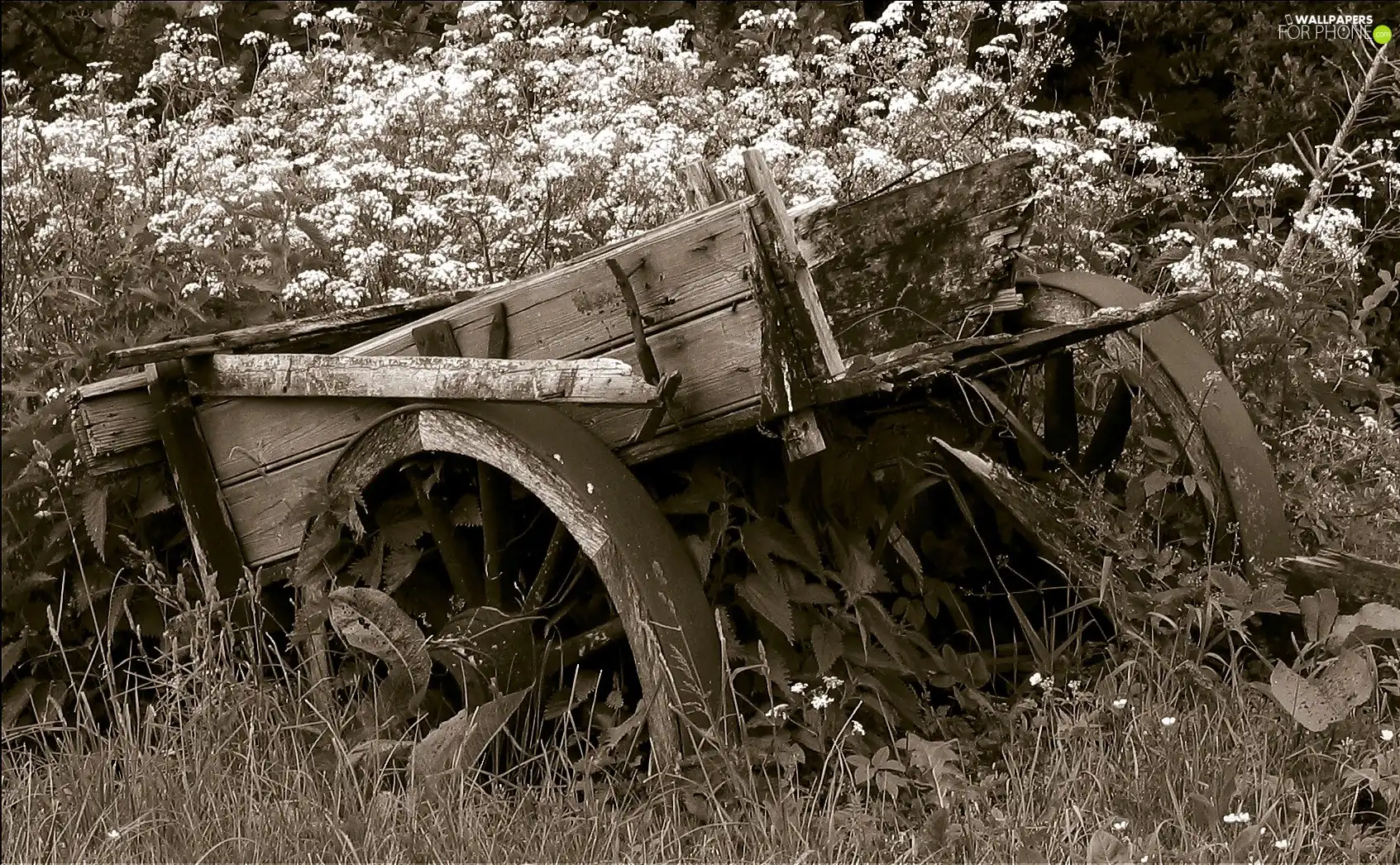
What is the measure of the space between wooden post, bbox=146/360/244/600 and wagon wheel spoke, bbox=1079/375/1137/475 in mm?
2223

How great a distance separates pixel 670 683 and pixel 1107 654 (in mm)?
1193

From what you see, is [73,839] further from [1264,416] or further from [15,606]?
[1264,416]

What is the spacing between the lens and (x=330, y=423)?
302cm

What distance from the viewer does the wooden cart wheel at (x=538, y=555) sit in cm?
261

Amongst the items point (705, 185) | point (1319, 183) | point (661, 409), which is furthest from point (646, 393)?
point (1319, 183)

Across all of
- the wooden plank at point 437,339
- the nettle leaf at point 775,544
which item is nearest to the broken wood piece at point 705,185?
the wooden plank at point 437,339

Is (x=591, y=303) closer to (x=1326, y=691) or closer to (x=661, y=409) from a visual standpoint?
(x=661, y=409)

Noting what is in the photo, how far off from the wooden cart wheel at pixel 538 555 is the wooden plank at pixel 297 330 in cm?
42

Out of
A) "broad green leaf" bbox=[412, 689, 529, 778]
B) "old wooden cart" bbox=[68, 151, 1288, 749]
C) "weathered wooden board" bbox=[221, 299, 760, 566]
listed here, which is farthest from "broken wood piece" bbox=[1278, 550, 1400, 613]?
"broad green leaf" bbox=[412, 689, 529, 778]

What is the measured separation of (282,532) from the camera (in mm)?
3150

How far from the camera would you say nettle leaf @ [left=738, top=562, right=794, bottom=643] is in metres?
2.76

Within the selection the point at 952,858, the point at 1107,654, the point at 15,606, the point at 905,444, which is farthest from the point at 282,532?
the point at 1107,654

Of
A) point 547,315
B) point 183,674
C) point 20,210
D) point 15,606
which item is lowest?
point 183,674

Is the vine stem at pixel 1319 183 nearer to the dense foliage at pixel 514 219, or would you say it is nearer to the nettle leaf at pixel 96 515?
the dense foliage at pixel 514 219
